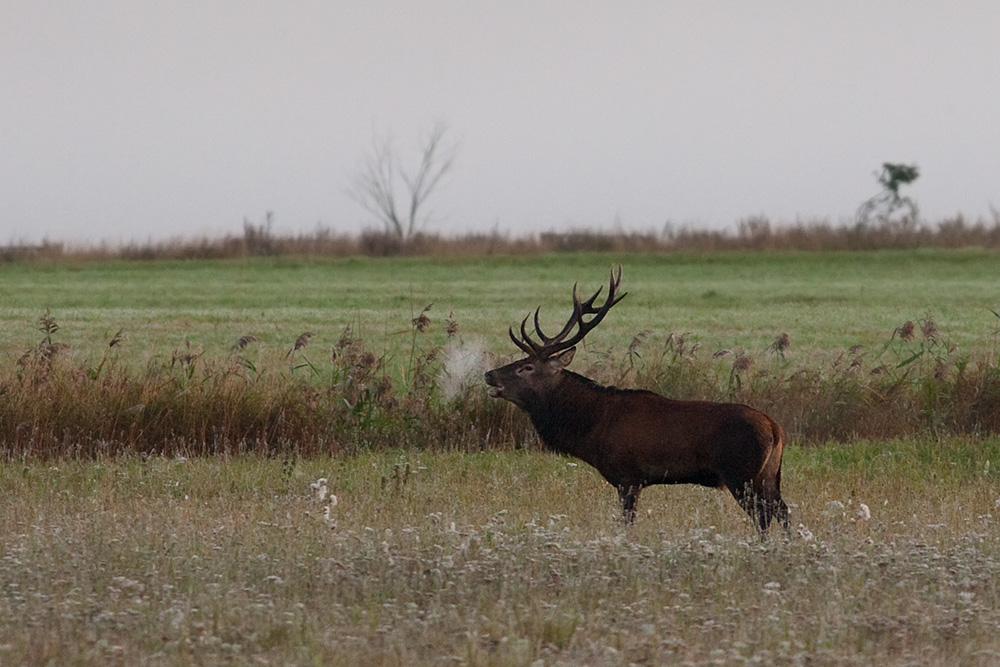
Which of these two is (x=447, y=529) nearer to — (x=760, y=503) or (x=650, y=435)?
(x=650, y=435)

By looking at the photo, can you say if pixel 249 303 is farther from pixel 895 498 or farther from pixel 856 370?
pixel 895 498

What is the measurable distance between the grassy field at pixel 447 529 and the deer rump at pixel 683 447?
0.81 feet

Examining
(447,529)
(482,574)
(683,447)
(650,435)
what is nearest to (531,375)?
(650,435)

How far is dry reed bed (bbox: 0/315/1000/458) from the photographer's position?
11.7m

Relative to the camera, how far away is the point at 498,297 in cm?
2997

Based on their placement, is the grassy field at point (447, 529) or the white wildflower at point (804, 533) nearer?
the grassy field at point (447, 529)

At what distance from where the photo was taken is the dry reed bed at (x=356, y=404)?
1167 centimetres

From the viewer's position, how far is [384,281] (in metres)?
35.4

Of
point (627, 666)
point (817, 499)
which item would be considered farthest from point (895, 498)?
point (627, 666)

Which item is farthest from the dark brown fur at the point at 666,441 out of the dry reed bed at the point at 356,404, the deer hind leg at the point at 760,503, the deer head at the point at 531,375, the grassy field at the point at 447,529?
the dry reed bed at the point at 356,404

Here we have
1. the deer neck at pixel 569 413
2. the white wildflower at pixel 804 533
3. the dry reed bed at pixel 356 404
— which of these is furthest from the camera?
the dry reed bed at pixel 356 404

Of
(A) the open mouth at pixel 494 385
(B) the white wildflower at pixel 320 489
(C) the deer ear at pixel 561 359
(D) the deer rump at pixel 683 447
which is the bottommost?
(B) the white wildflower at pixel 320 489

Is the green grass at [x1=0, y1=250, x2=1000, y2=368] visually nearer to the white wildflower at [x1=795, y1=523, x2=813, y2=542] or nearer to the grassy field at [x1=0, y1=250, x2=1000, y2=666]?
the grassy field at [x1=0, y1=250, x2=1000, y2=666]

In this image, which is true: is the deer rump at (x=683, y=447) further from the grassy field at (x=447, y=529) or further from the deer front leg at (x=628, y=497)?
the grassy field at (x=447, y=529)
